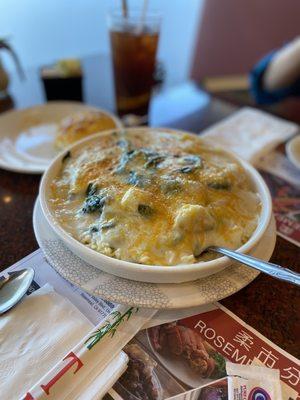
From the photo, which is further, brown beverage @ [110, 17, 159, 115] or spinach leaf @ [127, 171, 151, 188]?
brown beverage @ [110, 17, 159, 115]

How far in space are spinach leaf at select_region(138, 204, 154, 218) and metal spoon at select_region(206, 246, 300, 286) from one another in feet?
0.49

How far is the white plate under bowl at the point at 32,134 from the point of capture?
3.19 feet

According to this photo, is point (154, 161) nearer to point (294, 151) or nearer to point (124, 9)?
point (294, 151)

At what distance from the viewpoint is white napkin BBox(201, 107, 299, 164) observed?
1.14 metres

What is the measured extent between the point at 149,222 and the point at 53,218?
0.62 ft

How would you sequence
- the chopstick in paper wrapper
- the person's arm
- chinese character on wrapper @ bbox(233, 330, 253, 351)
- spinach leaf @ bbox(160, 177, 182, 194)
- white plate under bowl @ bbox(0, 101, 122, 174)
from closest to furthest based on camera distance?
the chopstick in paper wrapper → chinese character on wrapper @ bbox(233, 330, 253, 351) → spinach leaf @ bbox(160, 177, 182, 194) → white plate under bowl @ bbox(0, 101, 122, 174) → the person's arm

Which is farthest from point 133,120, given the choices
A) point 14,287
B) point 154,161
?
point 14,287

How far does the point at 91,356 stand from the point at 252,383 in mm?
262

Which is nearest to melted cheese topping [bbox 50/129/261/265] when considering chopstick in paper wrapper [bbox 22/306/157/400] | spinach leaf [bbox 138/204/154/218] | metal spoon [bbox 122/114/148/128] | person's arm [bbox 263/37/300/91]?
spinach leaf [bbox 138/204/154/218]

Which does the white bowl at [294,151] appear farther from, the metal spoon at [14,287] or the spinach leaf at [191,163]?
the metal spoon at [14,287]

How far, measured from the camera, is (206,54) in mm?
2666

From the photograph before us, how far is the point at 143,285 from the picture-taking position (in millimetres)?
575

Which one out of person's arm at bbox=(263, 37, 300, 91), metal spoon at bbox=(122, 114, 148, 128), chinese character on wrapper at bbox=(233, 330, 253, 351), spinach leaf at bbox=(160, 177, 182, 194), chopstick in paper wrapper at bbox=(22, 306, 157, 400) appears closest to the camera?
chopstick in paper wrapper at bbox=(22, 306, 157, 400)

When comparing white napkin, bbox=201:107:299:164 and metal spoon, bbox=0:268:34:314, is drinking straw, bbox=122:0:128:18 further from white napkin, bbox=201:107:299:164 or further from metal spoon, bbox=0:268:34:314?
metal spoon, bbox=0:268:34:314
